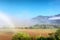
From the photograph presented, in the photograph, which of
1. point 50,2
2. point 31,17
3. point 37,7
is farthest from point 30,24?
point 50,2

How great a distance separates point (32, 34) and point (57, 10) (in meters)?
0.52

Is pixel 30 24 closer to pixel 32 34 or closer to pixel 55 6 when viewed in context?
pixel 32 34

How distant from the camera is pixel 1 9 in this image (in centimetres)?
210

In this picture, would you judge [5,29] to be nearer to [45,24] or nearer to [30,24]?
[30,24]

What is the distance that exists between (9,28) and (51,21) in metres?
0.65

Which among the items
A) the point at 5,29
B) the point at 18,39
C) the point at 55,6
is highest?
the point at 55,6

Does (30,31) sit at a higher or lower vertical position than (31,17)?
lower

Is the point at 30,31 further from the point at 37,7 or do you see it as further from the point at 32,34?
the point at 37,7

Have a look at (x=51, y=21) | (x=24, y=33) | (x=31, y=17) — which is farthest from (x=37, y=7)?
(x=24, y=33)

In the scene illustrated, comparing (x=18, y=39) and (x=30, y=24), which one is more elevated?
(x=30, y=24)

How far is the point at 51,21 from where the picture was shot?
84.4 inches

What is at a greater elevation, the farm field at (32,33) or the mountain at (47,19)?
the mountain at (47,19)

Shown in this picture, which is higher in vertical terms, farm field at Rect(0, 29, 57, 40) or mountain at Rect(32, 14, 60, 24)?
mountain at Rect(32, 14, 60, 24)

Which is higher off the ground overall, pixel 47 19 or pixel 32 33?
pixel 47 19
